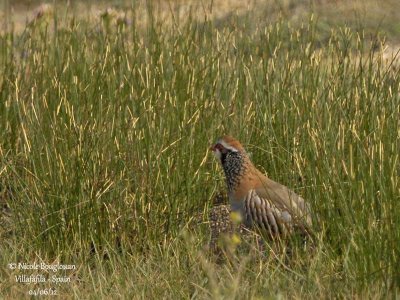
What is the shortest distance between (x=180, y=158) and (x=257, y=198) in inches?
21.7

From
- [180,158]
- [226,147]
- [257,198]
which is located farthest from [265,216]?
[180,158]

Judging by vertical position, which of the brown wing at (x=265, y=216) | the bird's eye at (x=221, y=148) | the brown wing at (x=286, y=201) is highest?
the bird's eye at (x=221, y=148)

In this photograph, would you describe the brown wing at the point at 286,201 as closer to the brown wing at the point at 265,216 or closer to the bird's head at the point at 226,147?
the brown wing at the point at 265,216

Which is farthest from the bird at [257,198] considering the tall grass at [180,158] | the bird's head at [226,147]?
the tall grass at [180,158]

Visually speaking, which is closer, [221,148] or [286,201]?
[286,201]

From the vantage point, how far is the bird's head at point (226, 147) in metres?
6.00

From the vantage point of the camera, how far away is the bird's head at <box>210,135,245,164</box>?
600 cm

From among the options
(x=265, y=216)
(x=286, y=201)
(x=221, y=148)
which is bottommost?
(x=265, y=216)

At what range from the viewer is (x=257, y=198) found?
5.82 metres

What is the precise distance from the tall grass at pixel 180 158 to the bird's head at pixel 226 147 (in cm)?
10

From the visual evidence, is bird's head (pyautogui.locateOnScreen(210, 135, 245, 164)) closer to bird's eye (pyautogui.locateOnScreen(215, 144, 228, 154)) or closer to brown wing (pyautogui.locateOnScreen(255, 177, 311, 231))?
bird's eye (pyautogui.locateOnScreen(215, 144, 228, 154))

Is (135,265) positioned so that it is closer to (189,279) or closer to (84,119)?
(189,279)

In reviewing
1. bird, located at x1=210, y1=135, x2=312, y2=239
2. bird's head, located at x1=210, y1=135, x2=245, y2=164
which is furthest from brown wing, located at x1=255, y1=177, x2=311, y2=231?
bird's head, located at x1=210, y1=135, x2=245, y2=164

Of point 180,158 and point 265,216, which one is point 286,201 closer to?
point 265,216
